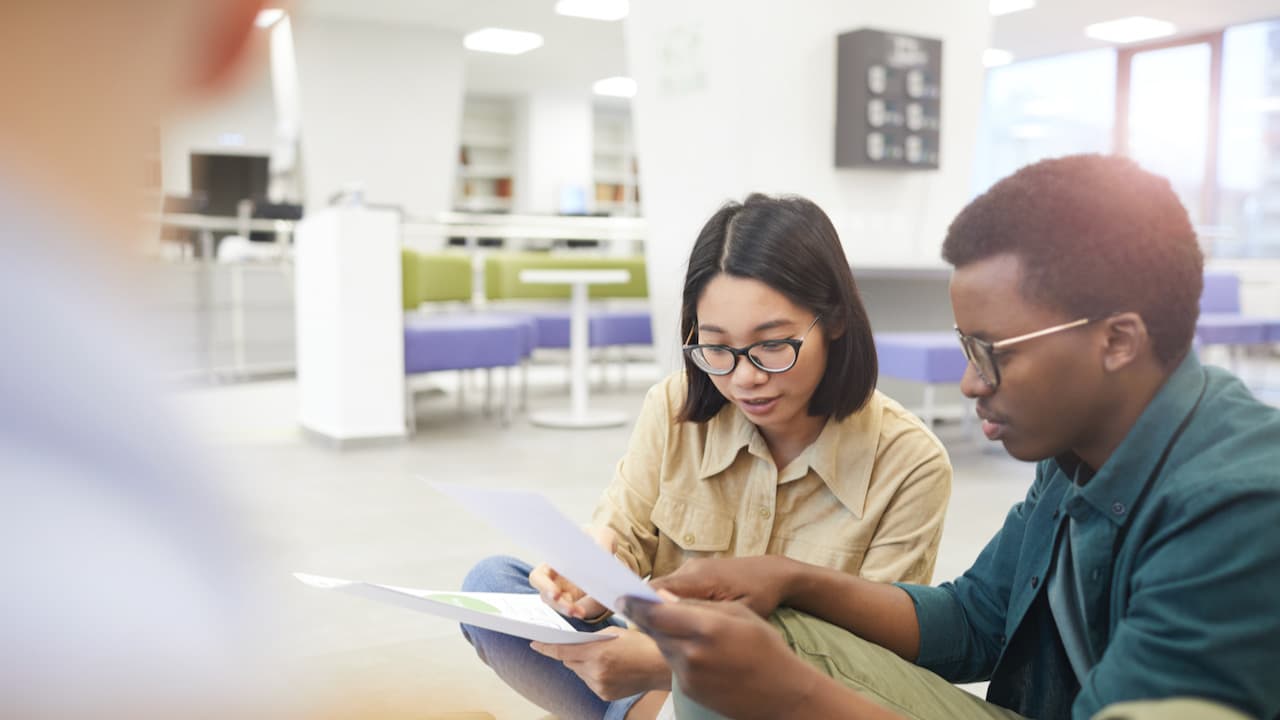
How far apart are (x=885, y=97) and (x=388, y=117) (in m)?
4.93

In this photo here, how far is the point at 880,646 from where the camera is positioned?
3.30 ft

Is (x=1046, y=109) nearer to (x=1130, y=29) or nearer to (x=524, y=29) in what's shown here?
(x=1130, y=29)

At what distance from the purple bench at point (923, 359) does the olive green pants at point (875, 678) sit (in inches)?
109

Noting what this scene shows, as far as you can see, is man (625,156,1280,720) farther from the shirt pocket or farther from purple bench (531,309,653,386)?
purple bench (531,309,653,386)

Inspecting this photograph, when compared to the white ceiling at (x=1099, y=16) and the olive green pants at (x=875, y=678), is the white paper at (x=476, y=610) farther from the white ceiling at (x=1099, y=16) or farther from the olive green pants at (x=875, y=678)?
the white ceiling at (x=1099, y=16)

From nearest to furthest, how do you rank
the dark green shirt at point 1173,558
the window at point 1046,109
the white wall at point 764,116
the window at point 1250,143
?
the dark green shirt at point 1173,558 < the white wall at point 764,116 < the window at point 1250,143 < the window at point 1046,109

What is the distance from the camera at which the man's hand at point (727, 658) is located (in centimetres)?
69

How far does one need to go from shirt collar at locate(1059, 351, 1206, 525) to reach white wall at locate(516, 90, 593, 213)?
435 inches

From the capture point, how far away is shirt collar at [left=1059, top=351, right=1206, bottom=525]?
2.40ft

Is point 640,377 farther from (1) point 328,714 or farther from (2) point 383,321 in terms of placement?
(1) point 328,714

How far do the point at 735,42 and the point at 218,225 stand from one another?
13.7 ft

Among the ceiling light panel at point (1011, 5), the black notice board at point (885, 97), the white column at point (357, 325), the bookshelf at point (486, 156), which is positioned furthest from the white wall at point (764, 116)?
the bookshelf at point (486, 156)

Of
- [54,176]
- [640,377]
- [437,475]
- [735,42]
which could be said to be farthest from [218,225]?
[640,377]

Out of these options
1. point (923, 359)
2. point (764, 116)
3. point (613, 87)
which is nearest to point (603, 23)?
point (613, 87)
